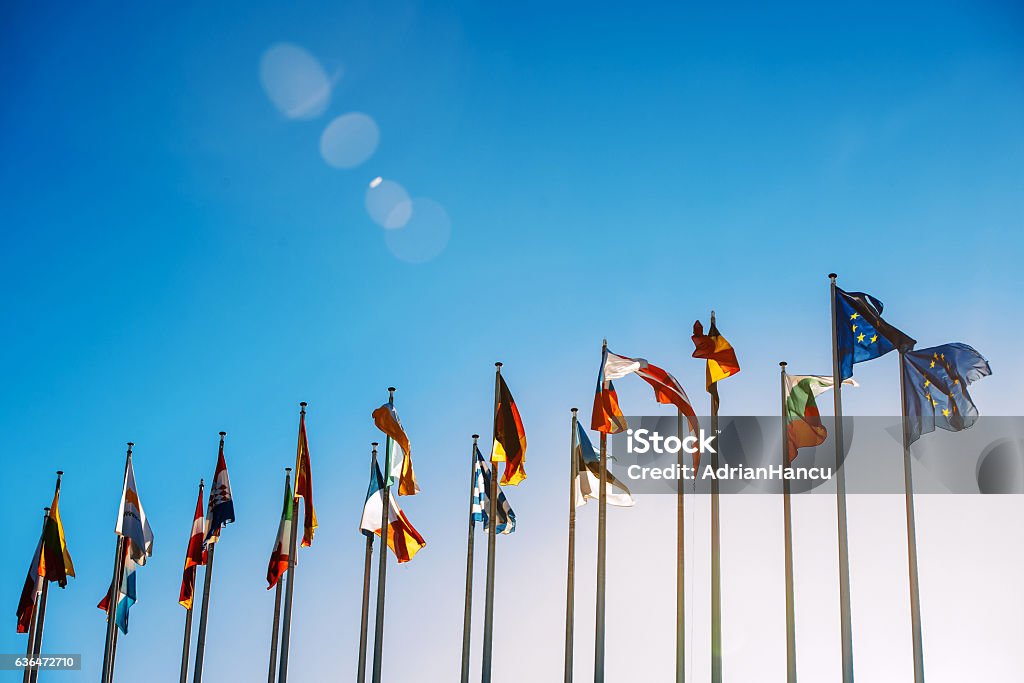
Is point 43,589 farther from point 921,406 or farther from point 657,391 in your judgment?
point 921,406

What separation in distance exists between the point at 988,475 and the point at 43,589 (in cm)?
2476

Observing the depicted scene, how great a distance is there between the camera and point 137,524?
28.0 m

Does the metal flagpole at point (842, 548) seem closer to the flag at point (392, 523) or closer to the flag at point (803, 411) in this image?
the flag at point (803, 411)

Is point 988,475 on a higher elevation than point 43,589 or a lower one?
higher

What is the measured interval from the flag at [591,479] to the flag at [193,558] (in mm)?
10719

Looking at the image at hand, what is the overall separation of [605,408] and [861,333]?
19.5ft

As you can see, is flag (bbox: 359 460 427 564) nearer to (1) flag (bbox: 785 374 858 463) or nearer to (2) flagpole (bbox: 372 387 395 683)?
(2) flagpole (bbox: 372 387 395 683)

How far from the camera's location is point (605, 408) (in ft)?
78.7

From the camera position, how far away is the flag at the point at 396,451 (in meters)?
25.4

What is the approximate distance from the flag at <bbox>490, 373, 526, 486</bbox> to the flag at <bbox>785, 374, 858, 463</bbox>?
6402mm

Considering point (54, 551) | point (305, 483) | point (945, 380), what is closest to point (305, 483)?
point (305, 483)

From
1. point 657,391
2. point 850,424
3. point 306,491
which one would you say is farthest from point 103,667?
point 850,424

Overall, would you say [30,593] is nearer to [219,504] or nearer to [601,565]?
[219,504]

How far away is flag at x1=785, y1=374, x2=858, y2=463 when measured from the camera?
74.7 feet
